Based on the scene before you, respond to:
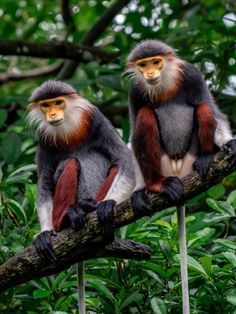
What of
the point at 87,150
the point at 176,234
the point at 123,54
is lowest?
the point at 176,234

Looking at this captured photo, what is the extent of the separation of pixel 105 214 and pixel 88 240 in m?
0.21

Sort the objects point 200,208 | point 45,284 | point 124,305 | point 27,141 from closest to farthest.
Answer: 1. point 124,305
2. point 45,284
3. point 200,208
4. point 27,141

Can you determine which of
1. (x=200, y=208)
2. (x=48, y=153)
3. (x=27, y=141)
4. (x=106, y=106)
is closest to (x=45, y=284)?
(x=48, y=153)

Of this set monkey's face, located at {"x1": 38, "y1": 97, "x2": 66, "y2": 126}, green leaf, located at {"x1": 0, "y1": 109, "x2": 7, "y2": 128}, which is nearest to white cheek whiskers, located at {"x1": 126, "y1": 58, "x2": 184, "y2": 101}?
monkey's face, located at {"x1": 38, "y1": 97, "x2": 66, "y2": 126}

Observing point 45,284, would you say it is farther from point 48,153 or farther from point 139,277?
point 48,153

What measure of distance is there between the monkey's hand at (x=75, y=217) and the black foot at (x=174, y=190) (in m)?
0.56

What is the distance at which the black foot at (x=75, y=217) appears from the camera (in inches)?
200

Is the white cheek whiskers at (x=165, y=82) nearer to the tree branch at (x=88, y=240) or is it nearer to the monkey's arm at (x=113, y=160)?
the monkey's arm at (x=113, y=160)

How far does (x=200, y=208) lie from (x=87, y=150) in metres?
1.32

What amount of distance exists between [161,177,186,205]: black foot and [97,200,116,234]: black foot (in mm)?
338

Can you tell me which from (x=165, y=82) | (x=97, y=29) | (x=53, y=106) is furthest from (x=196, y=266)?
(x=97, y=29)

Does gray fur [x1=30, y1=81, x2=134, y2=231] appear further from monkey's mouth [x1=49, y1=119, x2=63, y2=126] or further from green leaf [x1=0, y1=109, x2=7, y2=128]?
green leaf [x1=0, y1=109, x2=7, y2=128]

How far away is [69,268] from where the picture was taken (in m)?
5.47

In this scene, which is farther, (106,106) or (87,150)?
(106,106)
